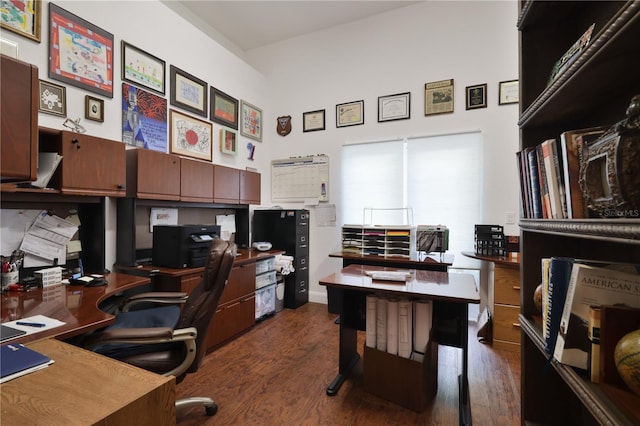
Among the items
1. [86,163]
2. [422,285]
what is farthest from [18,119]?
[422,285]

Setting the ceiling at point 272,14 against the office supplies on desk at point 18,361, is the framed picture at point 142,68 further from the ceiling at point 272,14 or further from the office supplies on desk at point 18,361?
the office supplies on desk at point 18,361

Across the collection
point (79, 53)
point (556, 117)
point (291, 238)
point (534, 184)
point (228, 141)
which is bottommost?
point (291, 238)

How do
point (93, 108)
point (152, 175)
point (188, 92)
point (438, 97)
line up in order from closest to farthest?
point (93, 108)
point (152, 175)
point (188, 92)
point (438, 97)

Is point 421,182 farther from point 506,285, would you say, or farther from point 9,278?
point 9,278

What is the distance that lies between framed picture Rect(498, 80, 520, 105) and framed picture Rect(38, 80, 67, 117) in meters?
4.04

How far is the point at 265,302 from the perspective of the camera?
3332mm

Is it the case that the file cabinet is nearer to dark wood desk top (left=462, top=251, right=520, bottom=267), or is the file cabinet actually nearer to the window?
the window

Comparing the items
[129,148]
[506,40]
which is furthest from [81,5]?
[506,40]

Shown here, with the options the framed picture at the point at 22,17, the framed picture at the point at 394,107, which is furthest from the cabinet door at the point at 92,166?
the framed picture at the point at 394,107

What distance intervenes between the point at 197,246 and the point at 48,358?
1.62 m

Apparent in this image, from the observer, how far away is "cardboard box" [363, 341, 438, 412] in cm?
181

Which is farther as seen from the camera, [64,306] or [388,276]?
[388,276]

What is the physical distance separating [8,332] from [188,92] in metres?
2.70

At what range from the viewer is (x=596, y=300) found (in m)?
0.75
